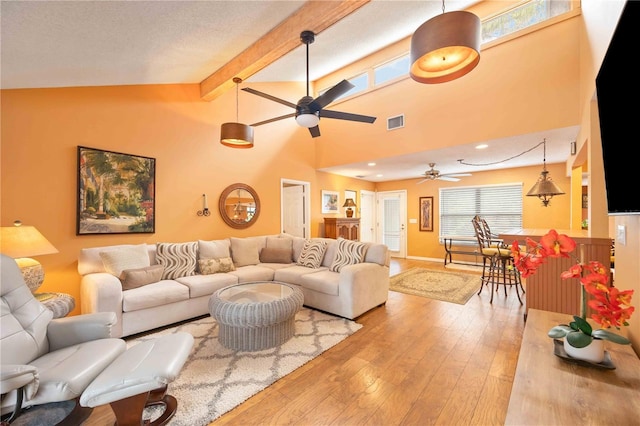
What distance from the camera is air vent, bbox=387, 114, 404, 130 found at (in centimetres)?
491

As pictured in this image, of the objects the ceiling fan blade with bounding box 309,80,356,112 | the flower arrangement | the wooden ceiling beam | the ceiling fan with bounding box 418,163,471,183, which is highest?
the wooden ceiling beam

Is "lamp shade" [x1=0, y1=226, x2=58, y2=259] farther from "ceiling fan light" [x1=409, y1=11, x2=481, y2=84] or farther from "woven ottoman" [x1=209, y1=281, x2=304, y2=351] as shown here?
"ceiling fan light" [x1=409, y1=11, x2=481, y2=84]

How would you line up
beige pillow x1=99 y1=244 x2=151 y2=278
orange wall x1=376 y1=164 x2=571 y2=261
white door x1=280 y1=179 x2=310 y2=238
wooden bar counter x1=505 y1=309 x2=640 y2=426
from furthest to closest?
white door x1=280 y1=179 x2=310 y2=238 → orange wall x1=376 y1=164 x2=571 y2=261 → beige pillow x1=99 y1=244 x2=151 y2=278 → wooden bar counter x1=505 y1=309 x2=640 y2=426

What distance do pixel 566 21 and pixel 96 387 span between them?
19.1ft

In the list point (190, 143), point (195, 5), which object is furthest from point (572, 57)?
point (190, 143)

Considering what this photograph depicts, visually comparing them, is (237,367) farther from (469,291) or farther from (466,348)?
(469,291)

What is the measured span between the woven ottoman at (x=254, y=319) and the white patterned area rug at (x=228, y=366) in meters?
0.07

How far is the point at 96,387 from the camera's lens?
132 centimetres

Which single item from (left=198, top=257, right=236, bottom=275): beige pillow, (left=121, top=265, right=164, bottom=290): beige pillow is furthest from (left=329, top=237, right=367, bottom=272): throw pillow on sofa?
(left=121, top=265, right=164, bottom=290): beige pillow

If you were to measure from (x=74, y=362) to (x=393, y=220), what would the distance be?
25.1ft

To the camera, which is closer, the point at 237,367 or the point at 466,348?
the point at 237,367

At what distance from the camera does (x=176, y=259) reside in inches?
→ 143

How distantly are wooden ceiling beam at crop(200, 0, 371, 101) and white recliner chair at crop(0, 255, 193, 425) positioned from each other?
2.98m

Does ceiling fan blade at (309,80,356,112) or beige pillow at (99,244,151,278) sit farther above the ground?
ceiling fan blade at (309,80,356,112)
